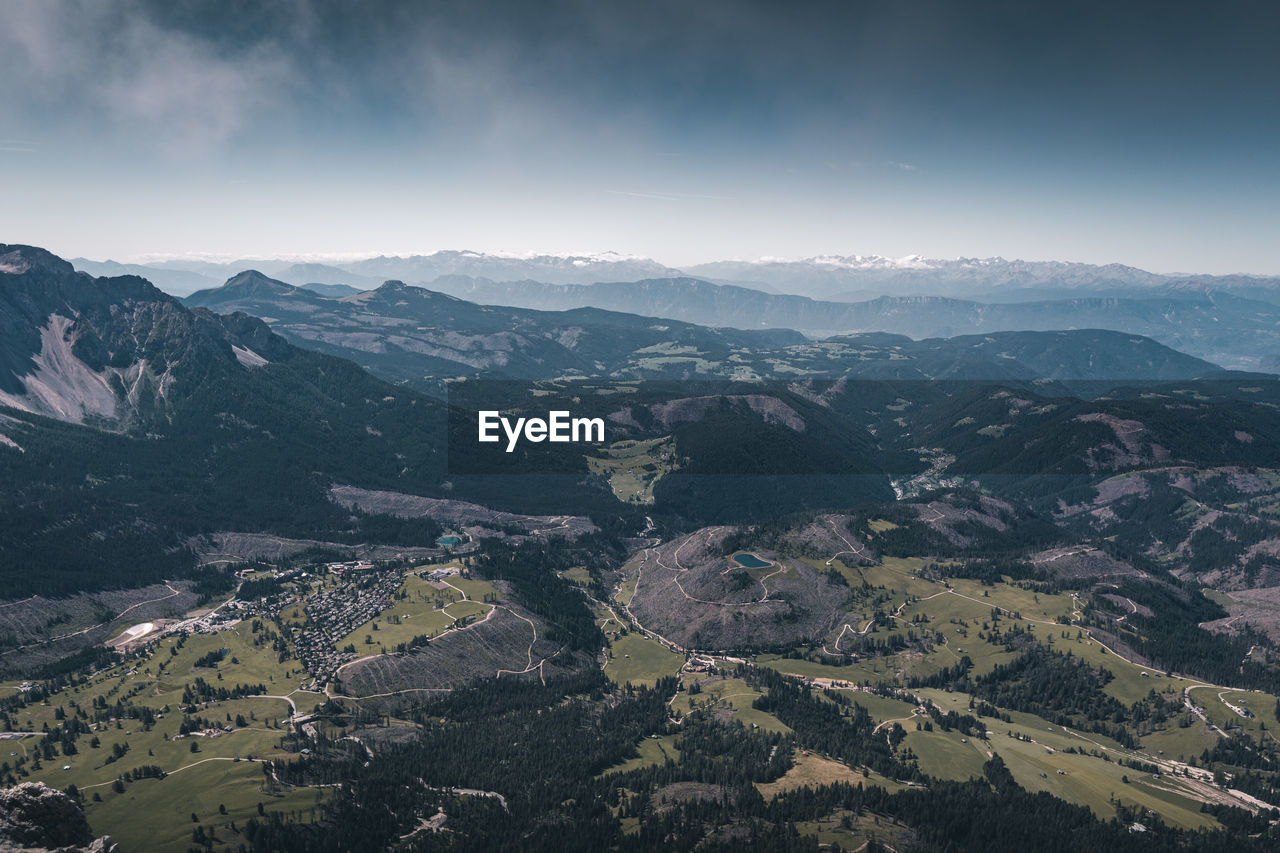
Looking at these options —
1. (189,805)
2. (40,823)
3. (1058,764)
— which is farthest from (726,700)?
(40,823)

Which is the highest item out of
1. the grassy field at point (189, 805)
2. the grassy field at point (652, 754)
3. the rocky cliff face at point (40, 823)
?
the rocky cliff face at point (40, 823)

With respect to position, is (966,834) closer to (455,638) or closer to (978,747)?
(978,747)

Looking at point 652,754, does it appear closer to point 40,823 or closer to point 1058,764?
point 1058,764

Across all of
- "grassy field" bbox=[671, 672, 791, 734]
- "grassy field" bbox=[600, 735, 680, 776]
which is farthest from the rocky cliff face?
"grassy field" bbox=[671, 672, 791, 734]

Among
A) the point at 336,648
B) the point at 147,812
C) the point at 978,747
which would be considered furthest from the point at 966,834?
the point at 336,648

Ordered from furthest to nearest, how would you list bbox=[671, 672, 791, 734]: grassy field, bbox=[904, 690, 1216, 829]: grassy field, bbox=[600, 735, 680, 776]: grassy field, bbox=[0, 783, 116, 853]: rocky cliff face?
bbox=[671, 672, 791, 734]: grassy field, bbox=[600, 735, 680, 776]: grassy field, bbox=[904, 690, 1216, 829]: grassy field, bbox=[0, 783, 116, 853]: rocky cliff face

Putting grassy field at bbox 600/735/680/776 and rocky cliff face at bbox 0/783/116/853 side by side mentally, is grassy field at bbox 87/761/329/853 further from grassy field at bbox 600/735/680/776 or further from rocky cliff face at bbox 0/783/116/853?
grassy field at bbox 600/735/680/776

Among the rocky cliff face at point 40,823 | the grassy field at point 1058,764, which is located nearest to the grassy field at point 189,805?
the rocky cliff face at point 40,823

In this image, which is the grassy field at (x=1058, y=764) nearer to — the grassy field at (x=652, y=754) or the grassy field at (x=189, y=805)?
the grassy field at (x=652, y=754)

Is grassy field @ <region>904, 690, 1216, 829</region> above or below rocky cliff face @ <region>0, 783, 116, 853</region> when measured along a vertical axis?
below

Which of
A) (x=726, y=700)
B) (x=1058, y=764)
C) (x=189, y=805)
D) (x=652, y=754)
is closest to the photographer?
(x=189, y=805)

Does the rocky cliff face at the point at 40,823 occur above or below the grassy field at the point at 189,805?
above
